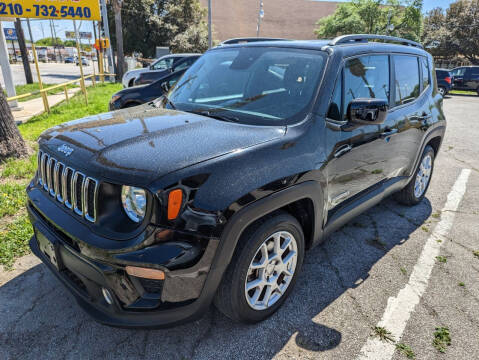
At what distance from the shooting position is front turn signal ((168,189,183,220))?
1773mm

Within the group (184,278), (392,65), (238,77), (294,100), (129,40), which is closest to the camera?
(184,278)

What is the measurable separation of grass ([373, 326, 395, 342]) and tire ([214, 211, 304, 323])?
0.64 metres

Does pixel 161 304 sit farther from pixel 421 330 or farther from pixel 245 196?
pixel 421 330

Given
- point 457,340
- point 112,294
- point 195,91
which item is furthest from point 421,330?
point 195,91

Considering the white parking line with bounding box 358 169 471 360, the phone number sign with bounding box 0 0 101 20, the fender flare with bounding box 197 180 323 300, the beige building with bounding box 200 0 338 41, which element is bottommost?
the white parking line with bounding box 358 169 471 360

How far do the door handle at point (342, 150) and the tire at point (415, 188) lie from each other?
1.89m

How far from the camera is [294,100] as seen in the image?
103 inches

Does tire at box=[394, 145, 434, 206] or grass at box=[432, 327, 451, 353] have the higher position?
tire at box=[394, 145, 434, 206]

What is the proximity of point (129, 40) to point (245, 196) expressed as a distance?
35773 millimetres

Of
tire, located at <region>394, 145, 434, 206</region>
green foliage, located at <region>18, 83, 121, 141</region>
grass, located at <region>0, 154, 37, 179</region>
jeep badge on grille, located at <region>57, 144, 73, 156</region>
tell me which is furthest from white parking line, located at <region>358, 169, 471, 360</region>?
green foliage, located at <region>18, 83, 121, 141</region>

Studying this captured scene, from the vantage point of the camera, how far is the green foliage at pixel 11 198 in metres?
3.78

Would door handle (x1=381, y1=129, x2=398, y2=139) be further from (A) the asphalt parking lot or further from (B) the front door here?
(A) the asphalt parking lot

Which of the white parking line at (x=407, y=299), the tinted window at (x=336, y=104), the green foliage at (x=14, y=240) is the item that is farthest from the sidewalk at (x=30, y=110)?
the white parking line at (x=407, y=299)

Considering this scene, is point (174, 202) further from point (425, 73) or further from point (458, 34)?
point (458, 34)
